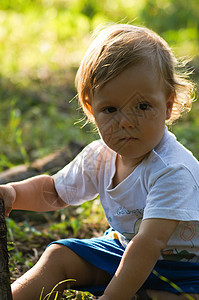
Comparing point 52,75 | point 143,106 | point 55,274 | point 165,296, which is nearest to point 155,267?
point 165,296

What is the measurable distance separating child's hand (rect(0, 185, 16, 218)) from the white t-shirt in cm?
22

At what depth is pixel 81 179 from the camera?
2148 millimetres

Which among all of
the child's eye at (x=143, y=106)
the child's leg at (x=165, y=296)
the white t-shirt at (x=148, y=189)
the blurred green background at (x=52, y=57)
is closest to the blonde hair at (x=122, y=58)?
the child's eye at (x=143, y=106)

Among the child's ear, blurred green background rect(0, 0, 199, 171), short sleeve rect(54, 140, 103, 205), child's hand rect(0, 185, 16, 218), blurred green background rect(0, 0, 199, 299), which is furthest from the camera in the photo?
blurred green background rect(0, 0, 199, 171)

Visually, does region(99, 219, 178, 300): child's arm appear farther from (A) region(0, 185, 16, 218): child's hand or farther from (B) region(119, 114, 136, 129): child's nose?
(A) region(0, 185, 16, 218): child's hand

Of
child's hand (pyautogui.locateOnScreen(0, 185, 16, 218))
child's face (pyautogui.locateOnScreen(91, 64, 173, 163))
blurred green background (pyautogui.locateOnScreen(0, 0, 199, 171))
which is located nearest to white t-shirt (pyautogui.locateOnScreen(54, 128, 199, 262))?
child's face (pyautogui.locateOnScreen(91, 64, 173, 163))

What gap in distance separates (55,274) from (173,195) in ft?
1.90

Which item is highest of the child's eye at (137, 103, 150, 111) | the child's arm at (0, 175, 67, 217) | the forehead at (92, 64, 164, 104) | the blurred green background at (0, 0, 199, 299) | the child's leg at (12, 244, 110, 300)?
the forehead at (92, 64, 164, 104)

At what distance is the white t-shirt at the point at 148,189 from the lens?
1694mm

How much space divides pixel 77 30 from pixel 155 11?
147 cm

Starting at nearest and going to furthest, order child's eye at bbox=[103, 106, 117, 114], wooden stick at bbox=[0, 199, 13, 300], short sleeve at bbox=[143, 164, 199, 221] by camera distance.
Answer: wooden stick at bbox=[0, 199, 13, 300]
short sleeve at bbox=[143, 164, 199, 221]
child's eye at bbox=[103, 106, 117, 114]

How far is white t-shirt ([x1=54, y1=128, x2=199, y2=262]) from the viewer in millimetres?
1694

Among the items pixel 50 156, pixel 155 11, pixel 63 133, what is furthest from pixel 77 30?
pixel 50 156

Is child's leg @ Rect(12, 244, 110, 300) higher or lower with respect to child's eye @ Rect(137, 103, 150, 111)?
lower
